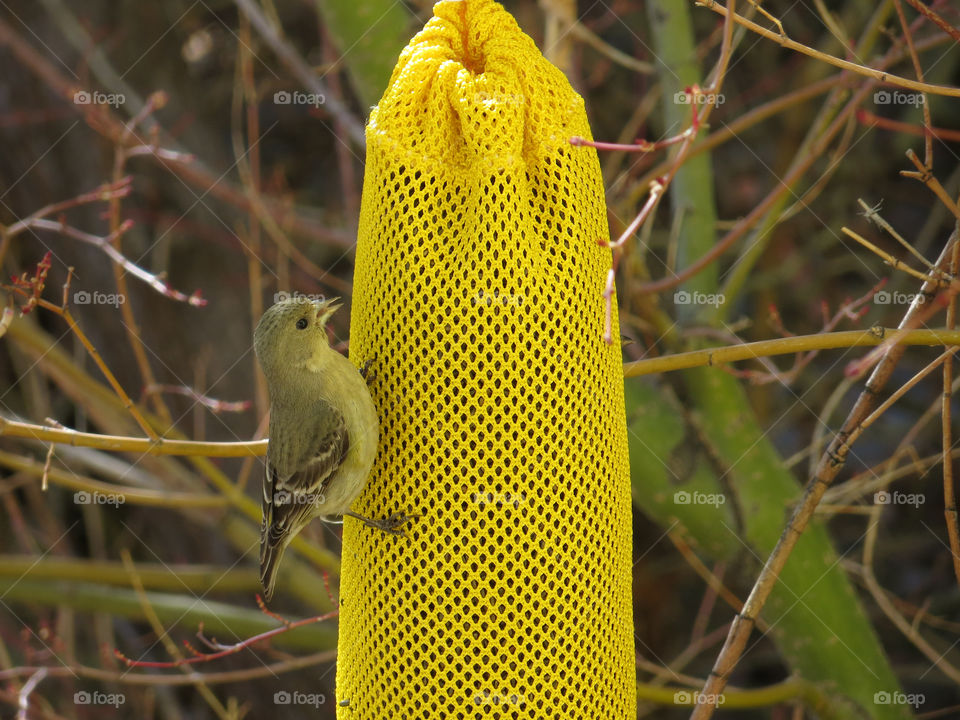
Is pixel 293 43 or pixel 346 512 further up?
pixel 293 43

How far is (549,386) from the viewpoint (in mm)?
2344

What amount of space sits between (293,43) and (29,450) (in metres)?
2.76

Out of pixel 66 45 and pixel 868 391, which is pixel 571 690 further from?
pixel 66 45

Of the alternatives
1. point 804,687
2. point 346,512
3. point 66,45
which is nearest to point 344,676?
point 346,512

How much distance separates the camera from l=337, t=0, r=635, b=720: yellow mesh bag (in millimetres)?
2311
